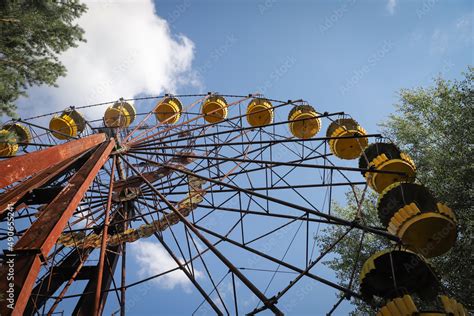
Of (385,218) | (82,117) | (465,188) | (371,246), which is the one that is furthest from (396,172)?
(82,117)

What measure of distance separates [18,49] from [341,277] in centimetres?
1710

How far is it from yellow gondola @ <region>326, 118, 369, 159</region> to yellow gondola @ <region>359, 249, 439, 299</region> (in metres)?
5.31

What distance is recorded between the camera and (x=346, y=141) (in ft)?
37.6

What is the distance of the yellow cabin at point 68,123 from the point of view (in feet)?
48.4

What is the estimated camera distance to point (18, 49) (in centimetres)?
707

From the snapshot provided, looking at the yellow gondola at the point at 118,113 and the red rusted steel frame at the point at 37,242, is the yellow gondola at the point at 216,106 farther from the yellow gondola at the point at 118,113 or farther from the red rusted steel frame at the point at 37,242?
the red rusted steel frame at the point at 37,242

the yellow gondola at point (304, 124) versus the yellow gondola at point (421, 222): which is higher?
the yellow gondola at point (304, 124)

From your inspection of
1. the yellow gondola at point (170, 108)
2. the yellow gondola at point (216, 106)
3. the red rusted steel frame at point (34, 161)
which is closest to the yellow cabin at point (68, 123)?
the yellow gondola at point (170, 108)

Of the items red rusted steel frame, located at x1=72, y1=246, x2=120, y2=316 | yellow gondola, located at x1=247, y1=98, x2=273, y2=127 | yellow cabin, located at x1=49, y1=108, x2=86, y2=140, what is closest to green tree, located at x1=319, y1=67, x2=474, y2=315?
yellow gondola, located at x1=247, y1=98, x2=273, y2=127

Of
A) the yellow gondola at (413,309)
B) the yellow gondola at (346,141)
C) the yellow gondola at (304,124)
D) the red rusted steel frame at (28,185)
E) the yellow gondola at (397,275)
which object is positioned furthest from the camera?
the yellow gondola at (304,124)

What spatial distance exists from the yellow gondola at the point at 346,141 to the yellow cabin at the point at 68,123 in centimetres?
1179

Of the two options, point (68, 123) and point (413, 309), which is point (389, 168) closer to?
point (413, 309)

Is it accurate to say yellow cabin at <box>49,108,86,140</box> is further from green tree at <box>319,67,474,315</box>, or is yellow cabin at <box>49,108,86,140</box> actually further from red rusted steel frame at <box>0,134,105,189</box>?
green tree at <box>319,67,474,315</box>

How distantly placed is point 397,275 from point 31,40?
10238 millimetres
